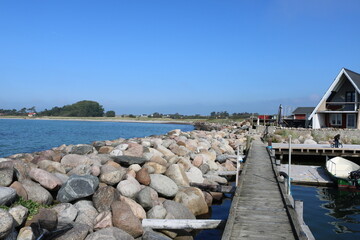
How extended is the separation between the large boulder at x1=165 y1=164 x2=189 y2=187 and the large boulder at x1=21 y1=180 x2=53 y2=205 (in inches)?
179

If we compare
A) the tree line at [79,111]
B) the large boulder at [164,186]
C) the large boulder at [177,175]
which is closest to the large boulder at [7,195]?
the large boulder at [164,186]

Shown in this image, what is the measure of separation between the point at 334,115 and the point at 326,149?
542 inches

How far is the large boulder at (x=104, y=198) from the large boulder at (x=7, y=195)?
6.75 feet

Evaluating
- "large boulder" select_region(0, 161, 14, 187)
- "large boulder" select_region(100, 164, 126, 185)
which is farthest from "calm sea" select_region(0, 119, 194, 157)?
"large boulder" select_region(0, 161, 14, 187)

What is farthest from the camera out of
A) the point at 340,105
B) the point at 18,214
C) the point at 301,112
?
the point at 301,112

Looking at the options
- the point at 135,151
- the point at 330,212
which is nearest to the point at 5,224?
the point at 135,151

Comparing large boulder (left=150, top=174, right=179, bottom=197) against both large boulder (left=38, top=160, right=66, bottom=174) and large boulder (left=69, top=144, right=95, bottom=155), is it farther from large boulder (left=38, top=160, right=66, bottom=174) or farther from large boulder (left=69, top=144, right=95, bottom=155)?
large boulder (left=69, top=144, right=95, bottom=155)

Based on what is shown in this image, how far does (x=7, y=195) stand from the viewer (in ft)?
23.2

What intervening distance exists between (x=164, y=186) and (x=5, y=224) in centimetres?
513

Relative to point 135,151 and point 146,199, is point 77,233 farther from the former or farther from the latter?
point 135,151

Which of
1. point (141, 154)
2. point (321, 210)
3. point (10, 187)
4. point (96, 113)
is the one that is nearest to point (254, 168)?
point (321, 210)

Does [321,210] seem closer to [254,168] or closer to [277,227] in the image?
[254,168]

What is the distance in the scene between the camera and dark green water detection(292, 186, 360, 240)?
32.1 ft

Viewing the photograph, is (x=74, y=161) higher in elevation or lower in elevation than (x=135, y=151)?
lower
